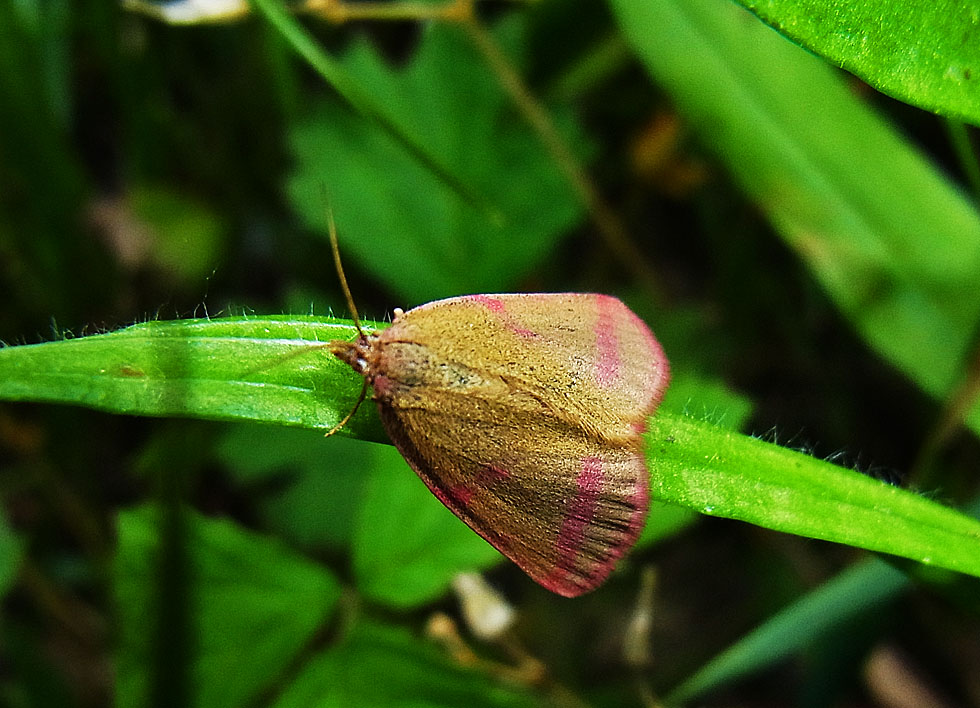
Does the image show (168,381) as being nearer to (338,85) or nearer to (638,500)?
(638,500)

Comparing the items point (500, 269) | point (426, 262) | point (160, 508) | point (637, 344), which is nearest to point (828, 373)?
point (500, 269)

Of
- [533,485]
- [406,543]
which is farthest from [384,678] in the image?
[533,485]

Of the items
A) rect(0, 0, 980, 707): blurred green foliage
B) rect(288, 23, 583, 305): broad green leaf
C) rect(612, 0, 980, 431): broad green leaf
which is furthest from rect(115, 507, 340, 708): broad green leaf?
rect(612, 0, 980, 431): broad green leaf

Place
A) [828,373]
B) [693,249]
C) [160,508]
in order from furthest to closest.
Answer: [693,249] → [828,373] → [160,508]

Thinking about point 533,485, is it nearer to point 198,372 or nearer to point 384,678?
point 198,372

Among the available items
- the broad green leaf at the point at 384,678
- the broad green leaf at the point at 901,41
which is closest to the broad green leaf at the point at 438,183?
the broad green leaf at the point at 384,678

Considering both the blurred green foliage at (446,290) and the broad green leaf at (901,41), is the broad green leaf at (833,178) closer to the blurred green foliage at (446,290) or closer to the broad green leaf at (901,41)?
Result: the blurred green foliage at (446,290)
